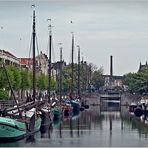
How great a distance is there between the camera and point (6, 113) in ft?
183

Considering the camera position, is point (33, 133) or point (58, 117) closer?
point (33, 133)

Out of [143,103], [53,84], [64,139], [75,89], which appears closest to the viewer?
[64,139]

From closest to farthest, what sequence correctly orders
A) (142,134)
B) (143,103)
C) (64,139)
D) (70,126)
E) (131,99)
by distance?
(64,139) < (142,134) < (70,126) < (143,103) < (131,99)

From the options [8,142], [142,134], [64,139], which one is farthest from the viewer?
[142,134]

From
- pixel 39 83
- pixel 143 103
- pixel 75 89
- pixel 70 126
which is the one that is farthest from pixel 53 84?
pixel 70 126

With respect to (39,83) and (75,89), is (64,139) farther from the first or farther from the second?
(75,89)

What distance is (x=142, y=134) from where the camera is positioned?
6862 cm

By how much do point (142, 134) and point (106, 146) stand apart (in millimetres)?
16417

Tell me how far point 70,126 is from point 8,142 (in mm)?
26694

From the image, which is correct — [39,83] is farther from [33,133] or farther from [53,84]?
[33,133]

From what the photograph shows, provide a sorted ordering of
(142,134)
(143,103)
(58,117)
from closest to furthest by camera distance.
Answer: (142,134) → (58,117) → (143,103)

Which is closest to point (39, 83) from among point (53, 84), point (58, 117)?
point (53, 84)

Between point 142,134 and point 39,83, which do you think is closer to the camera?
point 142,134

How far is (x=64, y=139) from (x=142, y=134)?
12505 mm
